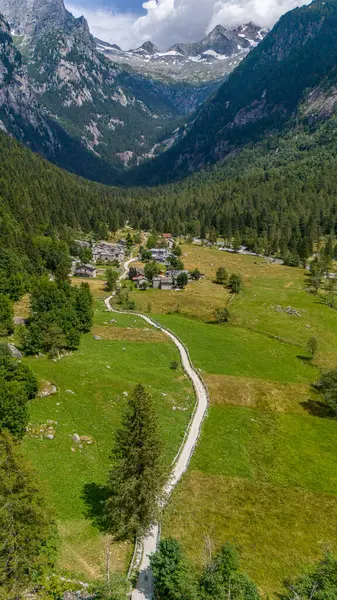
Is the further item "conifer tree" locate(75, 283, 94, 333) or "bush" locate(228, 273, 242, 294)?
"bush" locate(228, 273, 242, 294)

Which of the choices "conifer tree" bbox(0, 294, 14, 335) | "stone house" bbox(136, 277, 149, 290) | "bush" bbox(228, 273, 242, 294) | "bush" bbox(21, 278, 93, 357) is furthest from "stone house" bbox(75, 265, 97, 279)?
"conifer tree" bbox(0, 294, 14, 335)

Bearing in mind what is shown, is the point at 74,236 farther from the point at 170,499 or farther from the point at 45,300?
the point at 170,499

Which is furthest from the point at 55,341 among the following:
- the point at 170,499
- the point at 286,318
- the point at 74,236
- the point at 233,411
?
the point at 74,236

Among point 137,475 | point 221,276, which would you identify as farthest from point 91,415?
point 221,276

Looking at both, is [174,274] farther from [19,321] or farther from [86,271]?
[19,321]

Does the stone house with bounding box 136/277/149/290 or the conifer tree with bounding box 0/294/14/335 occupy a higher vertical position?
the stone house with bounding box 136/277/149/290

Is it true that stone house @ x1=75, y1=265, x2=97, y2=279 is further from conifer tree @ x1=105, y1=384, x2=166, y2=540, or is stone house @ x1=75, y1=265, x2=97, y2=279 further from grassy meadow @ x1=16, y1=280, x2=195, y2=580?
conifer tree @ x1=105, y1=384, x2=166, y2=540
